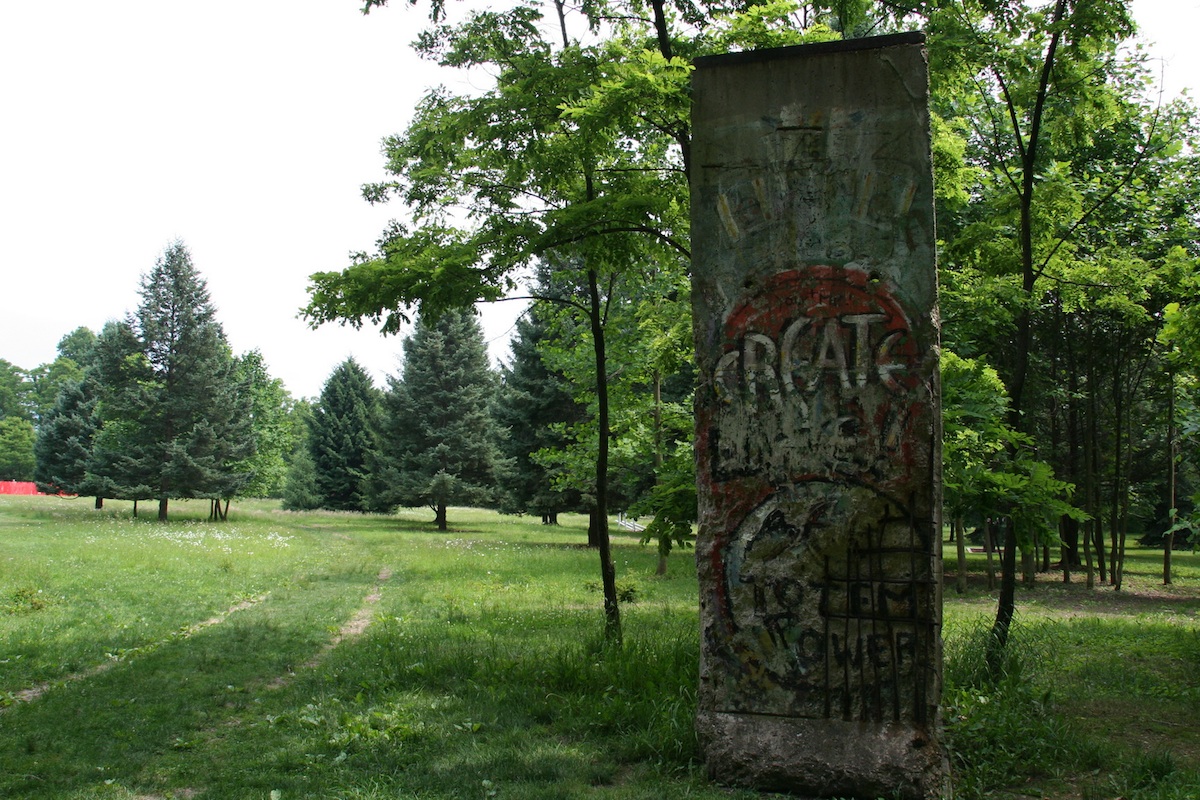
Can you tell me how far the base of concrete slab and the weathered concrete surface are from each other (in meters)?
0.01

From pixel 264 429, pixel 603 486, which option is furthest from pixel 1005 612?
pixel 264 429

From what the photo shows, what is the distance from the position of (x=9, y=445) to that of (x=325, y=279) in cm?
8041

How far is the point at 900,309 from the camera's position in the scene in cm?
558

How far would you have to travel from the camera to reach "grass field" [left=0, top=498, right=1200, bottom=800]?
5469 mm

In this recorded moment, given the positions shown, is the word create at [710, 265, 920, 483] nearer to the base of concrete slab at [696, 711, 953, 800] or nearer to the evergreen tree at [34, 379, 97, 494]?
the base of concrete slab at [696, 711, 953, 800]

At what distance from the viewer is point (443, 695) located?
7527 millimetres

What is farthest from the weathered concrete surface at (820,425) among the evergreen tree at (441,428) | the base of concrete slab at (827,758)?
the evergreen tree at (441,428)

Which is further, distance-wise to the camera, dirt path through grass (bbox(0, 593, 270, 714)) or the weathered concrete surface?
dirt path through grass (bbox(0, 593, 270, 714))

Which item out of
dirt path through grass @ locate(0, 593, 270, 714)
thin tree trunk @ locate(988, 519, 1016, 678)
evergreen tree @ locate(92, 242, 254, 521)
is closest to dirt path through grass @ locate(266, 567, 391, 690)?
dirt path through grass @ locate(0, 593, 270, 714)

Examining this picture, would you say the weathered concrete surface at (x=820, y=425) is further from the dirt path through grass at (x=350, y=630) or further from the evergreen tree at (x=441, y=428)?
the evergreen tree at (x=441, y=428)


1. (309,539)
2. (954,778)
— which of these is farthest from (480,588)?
(309,539)

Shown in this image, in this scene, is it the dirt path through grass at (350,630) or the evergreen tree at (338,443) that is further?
the evergreen tree at (338,443)

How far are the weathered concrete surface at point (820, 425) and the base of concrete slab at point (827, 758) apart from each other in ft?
0.04

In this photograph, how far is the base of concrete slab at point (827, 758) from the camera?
5238 millimetres
